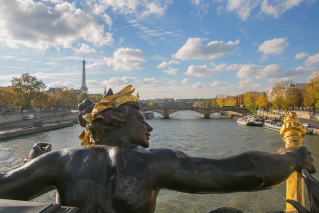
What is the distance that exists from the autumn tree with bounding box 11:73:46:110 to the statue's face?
4632 centimetres

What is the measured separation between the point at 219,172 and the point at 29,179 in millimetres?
1220

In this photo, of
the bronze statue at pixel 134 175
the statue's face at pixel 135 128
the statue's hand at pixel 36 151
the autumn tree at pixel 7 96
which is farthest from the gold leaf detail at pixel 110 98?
the autumn tree at pixel 7 96

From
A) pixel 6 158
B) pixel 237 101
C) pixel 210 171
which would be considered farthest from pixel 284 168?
pixel 237 101

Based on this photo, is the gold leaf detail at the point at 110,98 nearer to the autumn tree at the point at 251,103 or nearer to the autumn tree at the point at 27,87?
the autumn tree at the point at 27,87

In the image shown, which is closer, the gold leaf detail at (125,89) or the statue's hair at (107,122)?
the statue's hair at (107,122)

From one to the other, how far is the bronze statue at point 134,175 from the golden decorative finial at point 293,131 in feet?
1.27

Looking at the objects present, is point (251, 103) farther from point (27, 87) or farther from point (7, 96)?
point (7, 96)

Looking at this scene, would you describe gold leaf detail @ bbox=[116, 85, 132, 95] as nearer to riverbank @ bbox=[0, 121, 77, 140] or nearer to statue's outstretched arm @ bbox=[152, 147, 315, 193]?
statue's outstretched arm @ bbox=[152, 147, 315, 193]

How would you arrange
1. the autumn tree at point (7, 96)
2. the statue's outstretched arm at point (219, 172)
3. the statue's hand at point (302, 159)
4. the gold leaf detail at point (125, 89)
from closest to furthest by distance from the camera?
the statue's outstretched arm at point (219, 172) → the statue's hand at point (302, 159) → the gold leaf detail at point (125, 89) → the autumn tree at point (7, 96)

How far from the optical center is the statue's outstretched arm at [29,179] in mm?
1321

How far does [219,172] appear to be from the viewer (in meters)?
1.24

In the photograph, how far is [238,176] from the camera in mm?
1220

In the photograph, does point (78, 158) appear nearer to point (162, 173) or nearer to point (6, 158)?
point (162, 173)

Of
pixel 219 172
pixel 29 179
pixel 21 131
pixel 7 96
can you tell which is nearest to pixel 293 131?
pixel 219 172
